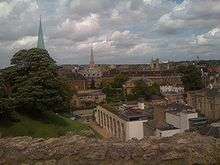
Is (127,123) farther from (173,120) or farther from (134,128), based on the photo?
(173,120)

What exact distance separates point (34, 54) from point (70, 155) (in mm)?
22454

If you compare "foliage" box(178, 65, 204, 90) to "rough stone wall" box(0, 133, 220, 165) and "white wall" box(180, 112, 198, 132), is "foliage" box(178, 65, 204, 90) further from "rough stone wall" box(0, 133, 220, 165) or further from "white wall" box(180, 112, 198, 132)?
"rough stone wall" box(0, 133, 220, 165)

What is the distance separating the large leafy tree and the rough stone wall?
16247 mm

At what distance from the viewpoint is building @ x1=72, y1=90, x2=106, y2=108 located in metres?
65.3

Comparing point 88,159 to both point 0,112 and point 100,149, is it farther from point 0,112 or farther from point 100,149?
point 0,112

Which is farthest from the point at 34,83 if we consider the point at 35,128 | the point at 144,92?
the point at 144,92

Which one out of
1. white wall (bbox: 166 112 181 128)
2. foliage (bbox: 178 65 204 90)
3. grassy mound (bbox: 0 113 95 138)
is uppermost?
foliage (bbox: 178 65 204 90)

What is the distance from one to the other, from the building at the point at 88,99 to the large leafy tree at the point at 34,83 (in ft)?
110

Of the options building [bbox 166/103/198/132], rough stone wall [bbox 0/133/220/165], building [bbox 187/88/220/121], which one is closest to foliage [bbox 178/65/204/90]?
building [bbox 187/88/220/121]

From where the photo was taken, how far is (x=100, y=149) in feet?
28.6

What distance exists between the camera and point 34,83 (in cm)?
2756

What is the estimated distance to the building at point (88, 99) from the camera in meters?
65.3

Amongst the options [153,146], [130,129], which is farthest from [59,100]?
[153,146]

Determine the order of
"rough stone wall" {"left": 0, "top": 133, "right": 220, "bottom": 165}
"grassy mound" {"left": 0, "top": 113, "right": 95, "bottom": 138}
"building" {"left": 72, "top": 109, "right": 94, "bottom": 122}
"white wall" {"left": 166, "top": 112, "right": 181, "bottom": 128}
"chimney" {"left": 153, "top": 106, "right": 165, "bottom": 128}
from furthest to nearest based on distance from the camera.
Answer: "building" {"left": 72, "top": 109, "right": 94, "bottom": 122}, "white wall" {"left": 166, "top": 112, "right": 181, "bottom": 128}, "chimney" {"left": 153, "top": 106, "right": 165, "bottom": 128}, "grassy mound" {"left": 0, "top": 113, "right": 95, "bottom": 138}, "rough stone wall" {"left": 0, "top": 133, "right": 220, "bottom": 165}
